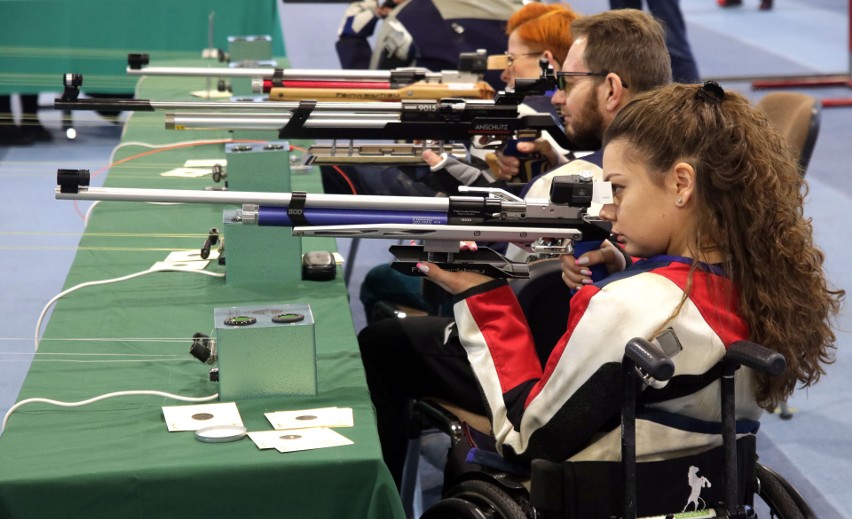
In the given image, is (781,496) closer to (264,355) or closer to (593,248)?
(593,248)

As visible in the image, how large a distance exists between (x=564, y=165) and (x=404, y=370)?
21.6 inches

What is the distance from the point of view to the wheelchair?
1.48 metres

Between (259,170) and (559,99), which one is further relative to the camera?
(559,99)

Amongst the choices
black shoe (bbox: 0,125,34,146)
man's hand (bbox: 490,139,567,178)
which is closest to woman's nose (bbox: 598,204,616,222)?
man's hand (bbox: 490,139,567,178)

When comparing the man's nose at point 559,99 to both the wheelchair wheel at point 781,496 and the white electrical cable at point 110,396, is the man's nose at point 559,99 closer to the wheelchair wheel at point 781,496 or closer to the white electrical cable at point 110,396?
the wheelchair wheel at point 781,496

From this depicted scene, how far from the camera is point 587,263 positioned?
1930mm

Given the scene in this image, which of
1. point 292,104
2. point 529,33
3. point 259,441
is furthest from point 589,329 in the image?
point 529,33

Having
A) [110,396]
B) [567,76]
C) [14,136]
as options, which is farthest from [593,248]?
[14,136]

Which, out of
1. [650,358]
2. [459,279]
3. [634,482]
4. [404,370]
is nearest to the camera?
[650,358]

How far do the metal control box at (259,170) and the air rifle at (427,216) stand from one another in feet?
1.87

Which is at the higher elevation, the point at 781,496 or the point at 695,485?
the point at 695,485

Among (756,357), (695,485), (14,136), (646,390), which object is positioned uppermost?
(756,357)

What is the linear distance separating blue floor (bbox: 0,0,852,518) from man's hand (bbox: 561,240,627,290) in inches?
20.8

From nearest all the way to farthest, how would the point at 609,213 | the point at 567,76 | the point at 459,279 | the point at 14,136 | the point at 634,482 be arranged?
the point at 634,482, the point at 609,213, the point at 459,279, the point at 567,76, the point at 14,136
